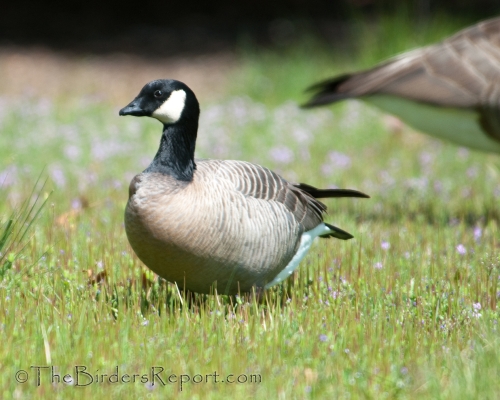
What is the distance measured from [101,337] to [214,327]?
56 cm

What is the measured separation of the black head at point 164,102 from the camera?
3.95 m

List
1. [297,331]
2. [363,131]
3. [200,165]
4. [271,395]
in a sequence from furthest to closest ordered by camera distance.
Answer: [363,131], [200,165], [297,331], [271,395]

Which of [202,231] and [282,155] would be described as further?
[282,155]

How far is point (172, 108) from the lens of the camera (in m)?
3.99

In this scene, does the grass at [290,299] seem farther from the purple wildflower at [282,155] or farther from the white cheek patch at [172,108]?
the white cheek patch at [172,108]

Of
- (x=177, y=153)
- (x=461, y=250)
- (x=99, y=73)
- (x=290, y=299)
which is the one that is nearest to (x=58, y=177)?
(x=177, y=153)

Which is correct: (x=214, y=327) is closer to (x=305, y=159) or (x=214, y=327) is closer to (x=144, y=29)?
(x=305, y=159)

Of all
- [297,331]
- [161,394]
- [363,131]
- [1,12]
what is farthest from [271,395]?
[1,12]

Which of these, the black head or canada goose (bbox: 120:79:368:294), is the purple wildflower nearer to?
canada goose (bbox: 120:79:368:294)

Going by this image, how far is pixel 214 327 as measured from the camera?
11.8ft

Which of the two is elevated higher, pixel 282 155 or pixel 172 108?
pixel 172 108

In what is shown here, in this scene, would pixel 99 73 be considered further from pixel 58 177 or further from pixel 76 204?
pixel 76 204

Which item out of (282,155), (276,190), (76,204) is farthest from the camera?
(282,155)

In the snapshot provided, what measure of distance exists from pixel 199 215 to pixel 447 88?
3.45m
